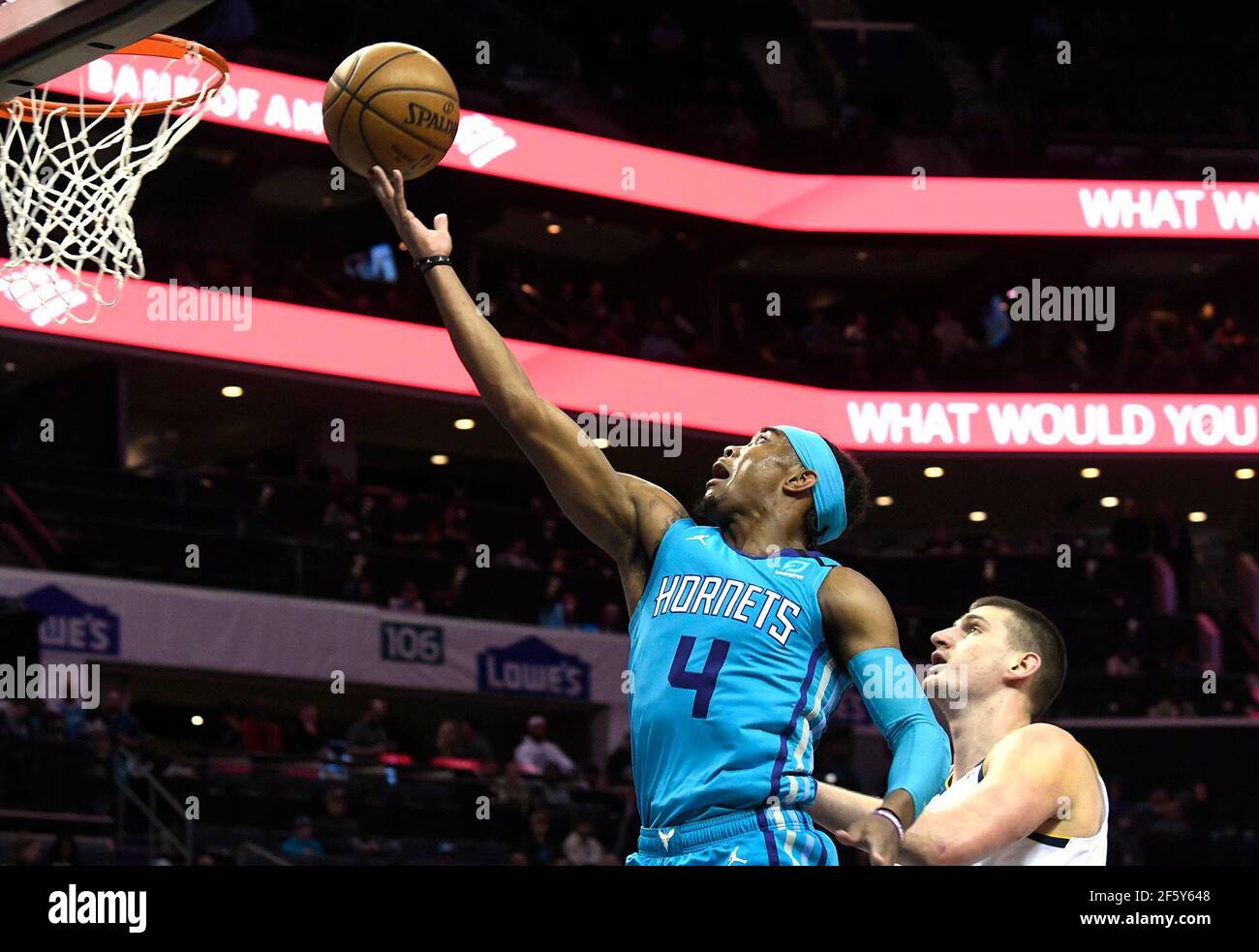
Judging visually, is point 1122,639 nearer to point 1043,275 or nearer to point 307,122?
point 1043,275

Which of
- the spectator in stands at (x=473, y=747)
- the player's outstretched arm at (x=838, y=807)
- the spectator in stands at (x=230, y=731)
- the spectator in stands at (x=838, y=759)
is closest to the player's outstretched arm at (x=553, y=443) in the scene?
the player's outstretched arm at (x=838, y=807)

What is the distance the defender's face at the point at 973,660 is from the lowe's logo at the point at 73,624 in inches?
547

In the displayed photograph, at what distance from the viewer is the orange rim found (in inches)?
287

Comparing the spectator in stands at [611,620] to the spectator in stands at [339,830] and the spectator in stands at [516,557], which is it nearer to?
the spectator in stands at [516,557]

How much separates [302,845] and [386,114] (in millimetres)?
10259

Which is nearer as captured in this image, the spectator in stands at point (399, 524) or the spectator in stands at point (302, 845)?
the spectator in stands at point (302, 845)

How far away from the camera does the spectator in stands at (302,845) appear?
14.2 meters

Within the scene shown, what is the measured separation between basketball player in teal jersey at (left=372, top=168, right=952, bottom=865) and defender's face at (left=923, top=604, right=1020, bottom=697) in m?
0.44

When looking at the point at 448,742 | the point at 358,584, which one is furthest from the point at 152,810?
the point at 358,584

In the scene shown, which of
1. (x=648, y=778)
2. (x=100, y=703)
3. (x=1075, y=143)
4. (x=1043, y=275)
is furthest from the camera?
(x=1043, y=275)
